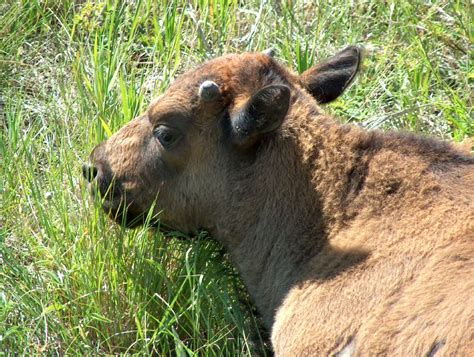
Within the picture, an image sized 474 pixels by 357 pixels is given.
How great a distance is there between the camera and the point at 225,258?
631 centimetres

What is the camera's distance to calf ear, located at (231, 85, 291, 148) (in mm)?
5438

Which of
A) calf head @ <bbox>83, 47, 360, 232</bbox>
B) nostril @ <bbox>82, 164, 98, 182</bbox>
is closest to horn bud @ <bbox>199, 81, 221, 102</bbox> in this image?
calf head @ <bbox>83, 47, 360, 232</bbox>

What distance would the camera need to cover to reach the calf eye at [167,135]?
5918 mm

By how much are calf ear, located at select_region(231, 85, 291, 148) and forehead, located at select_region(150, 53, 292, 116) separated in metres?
0.27

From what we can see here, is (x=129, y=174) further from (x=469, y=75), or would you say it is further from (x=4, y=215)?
(x=469, y=75)

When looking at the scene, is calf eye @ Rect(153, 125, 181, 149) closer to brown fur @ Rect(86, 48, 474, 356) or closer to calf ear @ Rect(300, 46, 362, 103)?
brown fur @ Rect(86, 48, 474, 356)

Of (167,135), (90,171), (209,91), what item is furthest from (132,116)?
(209,91)

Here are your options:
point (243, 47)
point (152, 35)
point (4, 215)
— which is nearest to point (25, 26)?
point (152, 35)

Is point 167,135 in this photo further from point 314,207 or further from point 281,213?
point 314,207

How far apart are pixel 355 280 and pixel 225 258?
1195 millimetres

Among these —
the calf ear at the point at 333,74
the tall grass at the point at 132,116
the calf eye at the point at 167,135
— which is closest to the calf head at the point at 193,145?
the calf eye at the point at 167,135

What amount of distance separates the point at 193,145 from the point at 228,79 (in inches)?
17.1

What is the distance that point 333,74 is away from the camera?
6.36 metres

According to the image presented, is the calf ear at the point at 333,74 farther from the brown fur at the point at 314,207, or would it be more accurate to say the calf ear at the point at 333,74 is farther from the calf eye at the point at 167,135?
the calf eye at the point at 167,135
